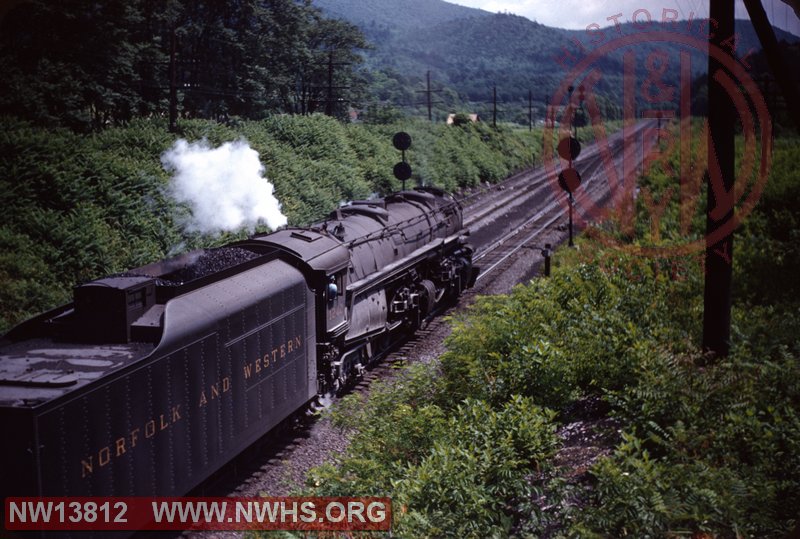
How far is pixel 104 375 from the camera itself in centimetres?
710

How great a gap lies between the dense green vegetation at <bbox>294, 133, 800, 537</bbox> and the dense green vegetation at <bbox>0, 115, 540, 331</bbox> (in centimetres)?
1110

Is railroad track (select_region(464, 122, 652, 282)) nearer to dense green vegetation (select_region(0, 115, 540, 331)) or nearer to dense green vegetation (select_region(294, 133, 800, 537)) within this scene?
dense green vegetation (select_region(0, 115, 540, 331))

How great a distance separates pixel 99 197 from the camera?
21844 millimetres

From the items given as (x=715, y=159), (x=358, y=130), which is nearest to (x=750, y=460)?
(x=715, y=159)

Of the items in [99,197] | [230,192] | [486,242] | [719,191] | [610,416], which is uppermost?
[719,191]

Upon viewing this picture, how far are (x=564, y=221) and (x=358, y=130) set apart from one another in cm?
1688

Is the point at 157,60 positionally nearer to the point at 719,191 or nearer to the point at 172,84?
the point at 172,84

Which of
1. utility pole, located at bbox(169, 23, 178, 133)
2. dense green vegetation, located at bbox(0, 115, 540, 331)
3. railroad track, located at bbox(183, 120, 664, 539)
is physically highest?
utility pole, located at bbox(169, 23, 178, 133)

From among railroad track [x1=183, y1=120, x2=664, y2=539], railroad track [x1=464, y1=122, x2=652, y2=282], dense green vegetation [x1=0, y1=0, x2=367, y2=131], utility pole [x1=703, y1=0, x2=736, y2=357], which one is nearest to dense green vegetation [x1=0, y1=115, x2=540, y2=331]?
dense green vegetation [x1=0, y1=0, x2=367, y2=131]

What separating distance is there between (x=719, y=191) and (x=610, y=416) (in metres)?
3.21

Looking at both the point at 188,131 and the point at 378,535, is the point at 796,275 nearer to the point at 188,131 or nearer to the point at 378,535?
the point at 378,535

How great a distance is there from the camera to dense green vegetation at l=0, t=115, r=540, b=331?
1852cm

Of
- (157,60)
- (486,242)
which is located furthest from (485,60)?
(486,242)

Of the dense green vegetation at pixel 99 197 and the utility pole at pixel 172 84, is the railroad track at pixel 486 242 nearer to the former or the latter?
the dense green vegetation at pixel 99 197
